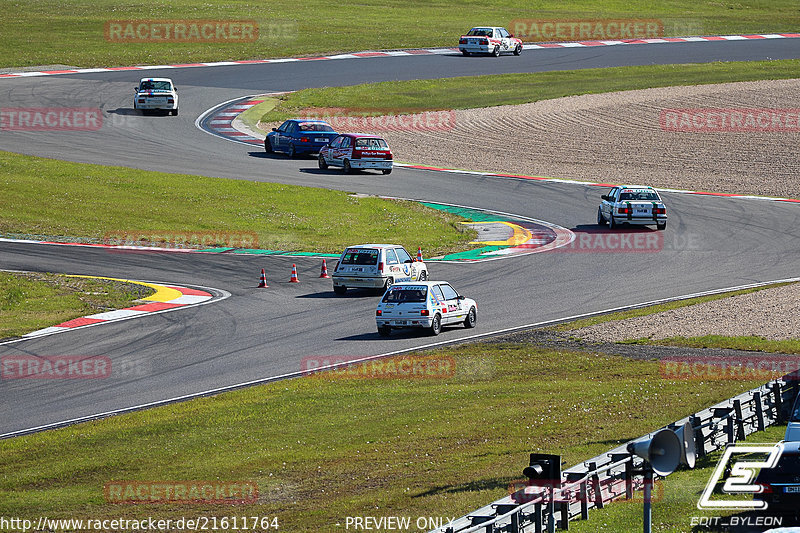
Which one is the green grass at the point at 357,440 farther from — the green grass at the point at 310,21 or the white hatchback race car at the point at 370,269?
the green grass at the point at 310,21

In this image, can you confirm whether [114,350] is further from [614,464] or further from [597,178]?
[597,178]

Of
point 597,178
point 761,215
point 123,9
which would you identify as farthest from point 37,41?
point 761,215

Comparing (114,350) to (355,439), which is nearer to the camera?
(355,439)

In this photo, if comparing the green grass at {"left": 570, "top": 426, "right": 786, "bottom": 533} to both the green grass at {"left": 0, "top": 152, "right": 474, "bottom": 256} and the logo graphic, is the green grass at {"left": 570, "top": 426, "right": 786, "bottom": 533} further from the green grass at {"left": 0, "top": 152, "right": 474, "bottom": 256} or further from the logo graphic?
the green grass at {"left": 0, "top": 152, "right": 474, "bottom": 256}

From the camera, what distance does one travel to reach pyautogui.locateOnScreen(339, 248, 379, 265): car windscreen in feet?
99.2

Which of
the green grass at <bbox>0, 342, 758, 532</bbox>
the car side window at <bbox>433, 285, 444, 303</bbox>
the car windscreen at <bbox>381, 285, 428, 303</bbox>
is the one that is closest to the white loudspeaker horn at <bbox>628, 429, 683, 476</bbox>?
the green grass at <bbox>0, 342, 758, 532</bbox>

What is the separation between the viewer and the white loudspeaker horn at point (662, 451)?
8.81 m

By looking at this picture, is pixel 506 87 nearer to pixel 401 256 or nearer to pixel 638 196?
pixel 638 196

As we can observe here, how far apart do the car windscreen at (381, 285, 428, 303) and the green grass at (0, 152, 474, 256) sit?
10711 millimetres

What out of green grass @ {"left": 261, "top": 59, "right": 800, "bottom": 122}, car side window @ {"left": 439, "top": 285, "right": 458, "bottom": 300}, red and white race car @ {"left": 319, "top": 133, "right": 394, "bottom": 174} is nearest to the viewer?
car side window @ {"left": 439, "top": 285, "right": 458, "bottom": 300}

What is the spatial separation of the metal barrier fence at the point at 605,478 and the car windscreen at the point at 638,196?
2184 cm

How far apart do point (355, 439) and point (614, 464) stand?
4978 mm

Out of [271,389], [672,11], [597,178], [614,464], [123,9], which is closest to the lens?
[614,464]

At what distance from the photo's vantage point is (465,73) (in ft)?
225
